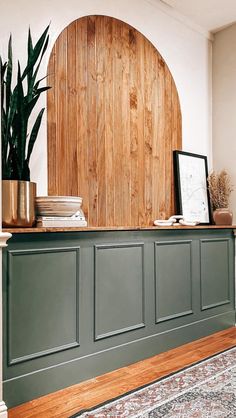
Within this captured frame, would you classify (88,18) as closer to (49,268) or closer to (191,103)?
(191,103)

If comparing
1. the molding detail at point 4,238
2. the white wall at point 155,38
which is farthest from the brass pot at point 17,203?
the white wall at point 155,38

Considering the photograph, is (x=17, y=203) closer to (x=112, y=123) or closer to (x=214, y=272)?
(x=112, y=123)

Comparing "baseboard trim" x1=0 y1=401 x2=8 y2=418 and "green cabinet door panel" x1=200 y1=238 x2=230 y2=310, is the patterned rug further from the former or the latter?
"green cabinet door panel" x1=200 y1=238 x2=230 y2=310

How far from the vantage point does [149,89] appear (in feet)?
10.7

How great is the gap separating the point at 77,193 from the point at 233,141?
5.73 feet

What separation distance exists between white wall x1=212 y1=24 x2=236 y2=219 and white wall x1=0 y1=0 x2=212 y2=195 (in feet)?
0.24

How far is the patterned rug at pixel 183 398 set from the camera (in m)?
1.92

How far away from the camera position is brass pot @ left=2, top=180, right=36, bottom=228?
A: 6.72 ft

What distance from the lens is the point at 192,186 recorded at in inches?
139

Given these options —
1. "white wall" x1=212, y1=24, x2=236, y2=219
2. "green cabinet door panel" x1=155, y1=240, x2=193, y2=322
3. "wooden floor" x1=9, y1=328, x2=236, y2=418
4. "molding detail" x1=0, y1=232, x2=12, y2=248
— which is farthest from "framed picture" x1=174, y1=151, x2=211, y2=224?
"molding detail" x1=0, y1=232, x2=12, y2=248

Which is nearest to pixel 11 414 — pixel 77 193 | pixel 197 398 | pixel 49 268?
pixel 49 268

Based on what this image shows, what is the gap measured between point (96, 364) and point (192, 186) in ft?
5.89

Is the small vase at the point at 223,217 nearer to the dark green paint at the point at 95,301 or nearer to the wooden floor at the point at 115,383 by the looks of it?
the dark green paint at the point at 95,301

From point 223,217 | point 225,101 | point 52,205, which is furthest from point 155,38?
point 52,205
